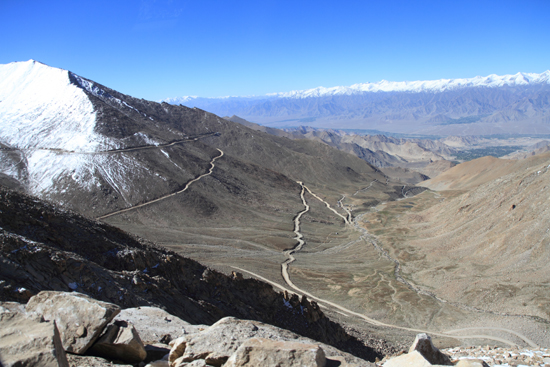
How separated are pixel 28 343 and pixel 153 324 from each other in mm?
8232

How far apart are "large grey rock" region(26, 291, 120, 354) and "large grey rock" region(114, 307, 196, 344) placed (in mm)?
2918

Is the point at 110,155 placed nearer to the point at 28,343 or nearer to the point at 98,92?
the point at 98,92

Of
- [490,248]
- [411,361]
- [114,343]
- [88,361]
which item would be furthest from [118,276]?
[490,248]

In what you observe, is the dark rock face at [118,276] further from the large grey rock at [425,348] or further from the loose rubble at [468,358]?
the large grey rock at [425,348]

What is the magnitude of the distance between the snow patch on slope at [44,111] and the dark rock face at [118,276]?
66.2 metres

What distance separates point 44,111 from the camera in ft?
319

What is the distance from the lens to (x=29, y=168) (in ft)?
250

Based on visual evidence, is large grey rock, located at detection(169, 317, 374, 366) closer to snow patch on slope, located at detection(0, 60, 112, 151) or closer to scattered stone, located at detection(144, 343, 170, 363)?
scattered stone, located at detection(144, 343, 170, 363)

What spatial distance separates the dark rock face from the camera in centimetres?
1766

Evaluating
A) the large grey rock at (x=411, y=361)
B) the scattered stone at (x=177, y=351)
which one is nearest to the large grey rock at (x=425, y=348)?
the large grey rock at (x=411, y=361)

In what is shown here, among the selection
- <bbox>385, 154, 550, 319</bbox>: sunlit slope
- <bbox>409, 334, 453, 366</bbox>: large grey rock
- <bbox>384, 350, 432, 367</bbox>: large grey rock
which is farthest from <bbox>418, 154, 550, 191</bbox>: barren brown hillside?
<bbox>384, 350, 432, 367</bbox>: large grey rock

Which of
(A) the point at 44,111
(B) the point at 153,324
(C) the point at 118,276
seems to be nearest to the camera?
(B) the point at 153,324

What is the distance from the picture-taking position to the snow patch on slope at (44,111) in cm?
8600

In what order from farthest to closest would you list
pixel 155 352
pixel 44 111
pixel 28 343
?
pixel 44 111, pixel 155 352, pixel 28 343
